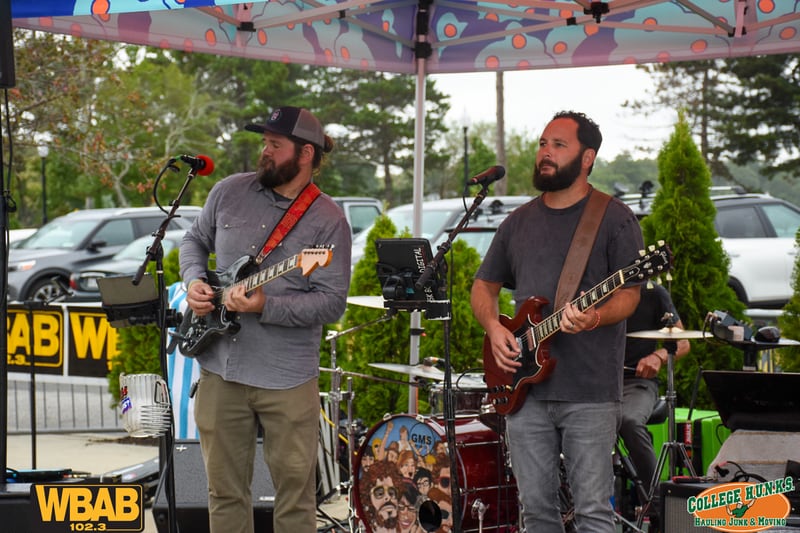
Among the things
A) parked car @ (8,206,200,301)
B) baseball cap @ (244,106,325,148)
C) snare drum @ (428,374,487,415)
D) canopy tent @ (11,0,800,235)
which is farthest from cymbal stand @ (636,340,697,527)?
parked car @ (8,206,200,301)

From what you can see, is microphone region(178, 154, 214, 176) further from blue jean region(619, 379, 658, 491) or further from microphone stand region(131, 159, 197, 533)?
blue jean region(619, 379, 658, 491)

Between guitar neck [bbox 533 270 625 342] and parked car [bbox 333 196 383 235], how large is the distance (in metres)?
12.9

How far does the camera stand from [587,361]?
3691mm

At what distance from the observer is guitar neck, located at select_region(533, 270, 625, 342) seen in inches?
141

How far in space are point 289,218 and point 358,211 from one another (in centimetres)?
1311

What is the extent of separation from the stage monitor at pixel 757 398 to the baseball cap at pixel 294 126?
2087mm

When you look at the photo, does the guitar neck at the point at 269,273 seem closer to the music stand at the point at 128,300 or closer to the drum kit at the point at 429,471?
the music stand at the point at 128,300

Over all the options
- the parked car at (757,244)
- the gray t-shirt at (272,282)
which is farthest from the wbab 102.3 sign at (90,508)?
the parked car at (757,244)

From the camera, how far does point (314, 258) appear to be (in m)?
3.74

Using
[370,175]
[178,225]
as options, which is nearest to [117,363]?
[178,225]

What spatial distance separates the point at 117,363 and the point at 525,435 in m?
5.12

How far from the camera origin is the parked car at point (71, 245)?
1502cm

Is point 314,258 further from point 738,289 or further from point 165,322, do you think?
point 738,289

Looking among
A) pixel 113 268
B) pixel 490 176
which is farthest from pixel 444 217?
pixel 490 176
